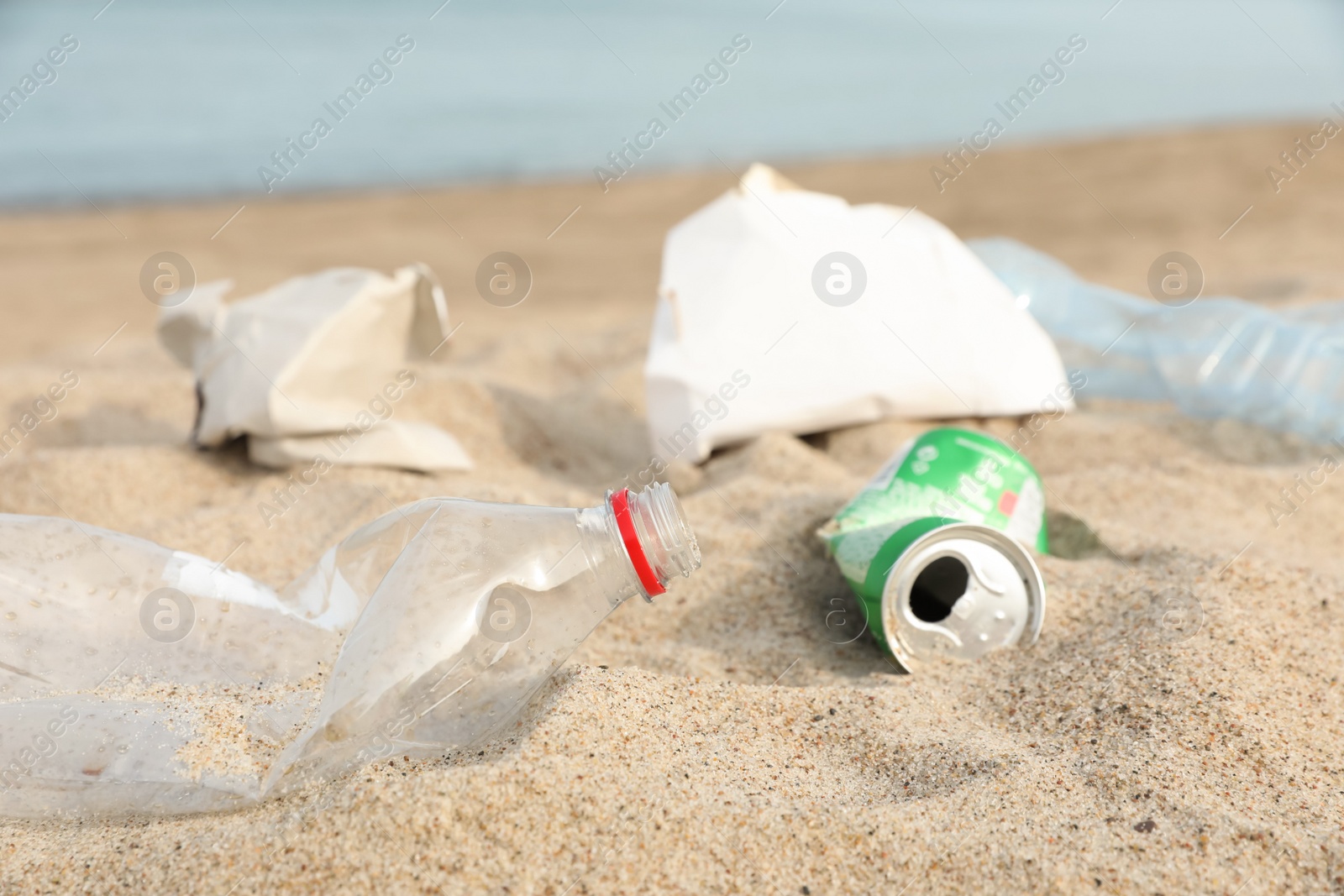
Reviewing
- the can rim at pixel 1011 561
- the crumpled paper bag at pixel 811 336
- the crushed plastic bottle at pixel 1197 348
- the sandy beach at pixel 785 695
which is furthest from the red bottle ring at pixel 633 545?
the crushed plastic bottle at pixel 1197 348

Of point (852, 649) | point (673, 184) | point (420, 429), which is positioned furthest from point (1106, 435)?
point (673, 184)

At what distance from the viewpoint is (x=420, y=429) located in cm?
246

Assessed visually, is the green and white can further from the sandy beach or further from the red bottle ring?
the red bottle ring

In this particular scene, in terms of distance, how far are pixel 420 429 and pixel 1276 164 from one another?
6.67 metres

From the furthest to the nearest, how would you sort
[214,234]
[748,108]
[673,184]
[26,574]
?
[748,108]
[673,184]
[214,234]
[26,574]

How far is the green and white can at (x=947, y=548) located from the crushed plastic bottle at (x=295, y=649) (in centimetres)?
40

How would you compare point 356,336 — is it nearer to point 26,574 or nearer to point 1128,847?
point 26,574

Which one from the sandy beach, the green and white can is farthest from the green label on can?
the sandy beach

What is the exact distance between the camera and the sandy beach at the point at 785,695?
1.04m

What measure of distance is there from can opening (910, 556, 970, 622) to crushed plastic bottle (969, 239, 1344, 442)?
1.53m

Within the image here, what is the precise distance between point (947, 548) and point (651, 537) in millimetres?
495

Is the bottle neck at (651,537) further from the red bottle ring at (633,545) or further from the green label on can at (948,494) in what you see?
the green label on can at (948,494)

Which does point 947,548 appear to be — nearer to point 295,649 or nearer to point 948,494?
point 948,494

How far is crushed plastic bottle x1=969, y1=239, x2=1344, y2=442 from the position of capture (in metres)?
2.71
